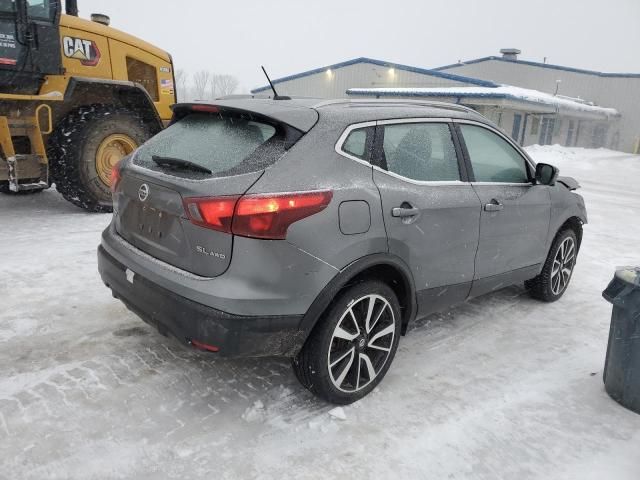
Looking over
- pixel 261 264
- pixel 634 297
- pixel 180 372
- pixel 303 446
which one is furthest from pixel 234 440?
pixel 634 297

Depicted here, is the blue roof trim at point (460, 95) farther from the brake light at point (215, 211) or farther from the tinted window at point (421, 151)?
the brake light at point (215, 211)

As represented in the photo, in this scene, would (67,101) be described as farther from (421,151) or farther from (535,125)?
(535,125)

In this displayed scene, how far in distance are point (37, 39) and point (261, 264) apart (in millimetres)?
5397

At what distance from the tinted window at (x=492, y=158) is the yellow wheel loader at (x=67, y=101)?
5.00 metres

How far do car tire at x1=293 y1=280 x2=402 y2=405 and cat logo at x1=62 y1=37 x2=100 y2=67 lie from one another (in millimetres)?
5683

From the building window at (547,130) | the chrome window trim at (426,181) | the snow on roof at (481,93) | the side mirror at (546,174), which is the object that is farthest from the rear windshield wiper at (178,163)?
the building window at (547,130)

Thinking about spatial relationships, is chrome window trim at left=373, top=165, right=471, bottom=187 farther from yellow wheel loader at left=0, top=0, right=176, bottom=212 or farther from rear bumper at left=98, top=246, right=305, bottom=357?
yellow wheel loader at left=0, top=0, right=176, bottom=212

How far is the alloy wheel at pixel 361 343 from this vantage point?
284 cm

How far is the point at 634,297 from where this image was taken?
2.91 meters

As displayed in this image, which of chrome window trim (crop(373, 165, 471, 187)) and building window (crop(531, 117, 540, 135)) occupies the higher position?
chrome window trim (crop(373, 165, 471, 187))

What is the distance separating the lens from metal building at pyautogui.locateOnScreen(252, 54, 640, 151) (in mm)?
24562

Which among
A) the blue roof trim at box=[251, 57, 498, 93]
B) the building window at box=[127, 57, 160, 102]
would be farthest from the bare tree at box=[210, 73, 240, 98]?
the building window at box=[127, 57, 160, 102]

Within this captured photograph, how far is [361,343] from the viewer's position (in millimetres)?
2938

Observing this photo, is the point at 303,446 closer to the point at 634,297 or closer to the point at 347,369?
the point at 347,369
